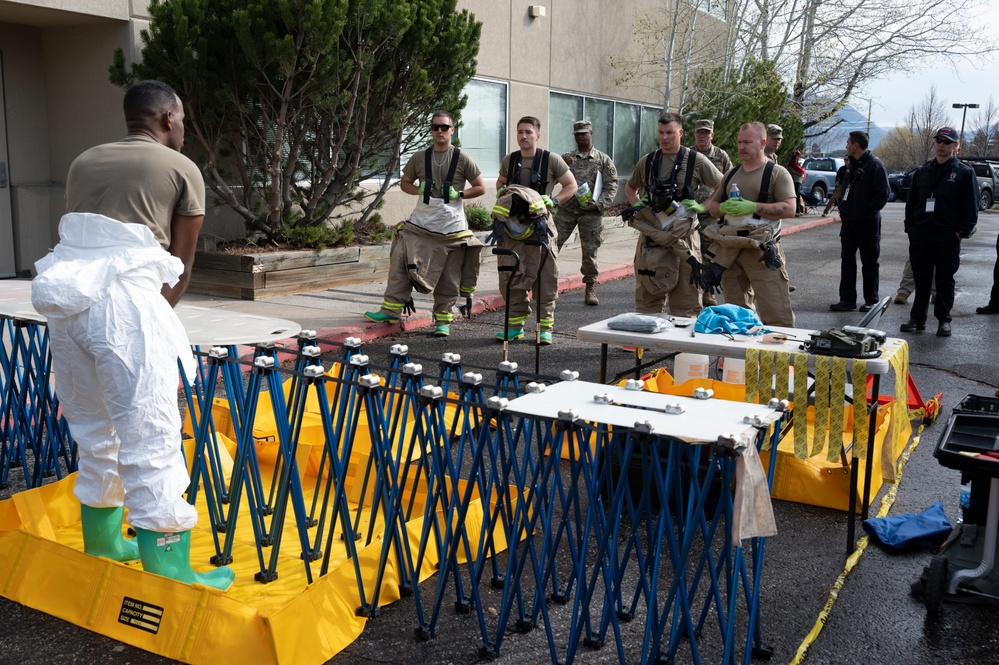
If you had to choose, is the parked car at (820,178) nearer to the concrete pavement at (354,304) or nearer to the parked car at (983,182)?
the parked car at (983,182)

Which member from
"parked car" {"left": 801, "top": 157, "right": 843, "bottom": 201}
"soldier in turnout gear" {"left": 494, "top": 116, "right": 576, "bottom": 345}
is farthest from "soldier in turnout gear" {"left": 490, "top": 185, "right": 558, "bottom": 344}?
"parked car" {"left": 801, "top": 157, "right": 843, "bottom": 201}

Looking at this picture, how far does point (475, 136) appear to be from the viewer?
15.5 m

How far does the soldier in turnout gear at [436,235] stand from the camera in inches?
339

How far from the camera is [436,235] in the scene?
28.5 feet

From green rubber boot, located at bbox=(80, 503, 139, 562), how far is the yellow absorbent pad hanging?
10cm

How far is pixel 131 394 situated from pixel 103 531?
2.52 ft

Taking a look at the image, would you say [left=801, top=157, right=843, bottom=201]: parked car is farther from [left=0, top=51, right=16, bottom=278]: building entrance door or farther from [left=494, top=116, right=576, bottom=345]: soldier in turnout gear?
[left=0, top=51, right=16, bottom=278]: building entrance door

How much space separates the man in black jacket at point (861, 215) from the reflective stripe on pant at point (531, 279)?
4.00 m

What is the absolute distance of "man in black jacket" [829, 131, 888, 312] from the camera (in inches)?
419

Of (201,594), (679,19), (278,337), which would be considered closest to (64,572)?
(201,594)

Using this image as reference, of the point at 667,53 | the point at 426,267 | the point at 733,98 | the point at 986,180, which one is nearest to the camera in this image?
the point at 426,267

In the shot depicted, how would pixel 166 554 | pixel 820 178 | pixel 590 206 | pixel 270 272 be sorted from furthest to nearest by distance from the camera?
pixel 820 178 < pixel 590 206 < pixel 270 272 < pixel 166 554

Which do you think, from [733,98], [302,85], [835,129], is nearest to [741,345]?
[302,85]

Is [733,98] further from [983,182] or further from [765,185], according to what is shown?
[983,182]
